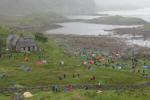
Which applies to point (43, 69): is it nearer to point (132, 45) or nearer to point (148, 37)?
point (132, 45)

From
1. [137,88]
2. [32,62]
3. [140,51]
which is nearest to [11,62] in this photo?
[32,62]

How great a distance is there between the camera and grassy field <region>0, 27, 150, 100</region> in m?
69.0

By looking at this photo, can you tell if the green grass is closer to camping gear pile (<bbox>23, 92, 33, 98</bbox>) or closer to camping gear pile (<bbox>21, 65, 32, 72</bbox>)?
camping gear pile (<bbox>23, 92, 33, 98</bbox>)

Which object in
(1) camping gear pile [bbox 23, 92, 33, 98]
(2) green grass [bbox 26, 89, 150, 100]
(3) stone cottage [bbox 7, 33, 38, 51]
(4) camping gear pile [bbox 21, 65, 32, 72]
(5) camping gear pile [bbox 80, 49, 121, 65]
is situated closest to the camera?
(2) green grass [bbox 26, 89, 150, 100]

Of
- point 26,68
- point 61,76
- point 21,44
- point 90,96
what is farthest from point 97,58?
point 90,96

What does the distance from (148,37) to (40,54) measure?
78.5 m

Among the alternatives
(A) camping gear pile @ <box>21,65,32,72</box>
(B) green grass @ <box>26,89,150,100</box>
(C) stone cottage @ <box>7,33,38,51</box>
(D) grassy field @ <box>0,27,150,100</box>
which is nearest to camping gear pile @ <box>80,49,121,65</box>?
(D) grassy field @ <box>0,27,150,100</box>

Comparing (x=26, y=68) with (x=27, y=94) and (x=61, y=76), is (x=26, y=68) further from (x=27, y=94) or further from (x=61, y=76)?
(x=27, y=94)

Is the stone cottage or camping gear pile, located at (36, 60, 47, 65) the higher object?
the stone cottage

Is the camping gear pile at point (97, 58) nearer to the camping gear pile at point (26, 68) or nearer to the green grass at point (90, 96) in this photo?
the camping gear pile at point (26, 68)

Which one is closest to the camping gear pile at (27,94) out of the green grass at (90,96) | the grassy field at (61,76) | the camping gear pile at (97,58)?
the green grass at (90,96)

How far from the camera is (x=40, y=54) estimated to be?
4651 inches

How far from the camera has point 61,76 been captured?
292ft

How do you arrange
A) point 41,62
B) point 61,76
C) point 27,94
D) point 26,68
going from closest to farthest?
point 27,94
point 61,76
point 26,68
point 41,62
